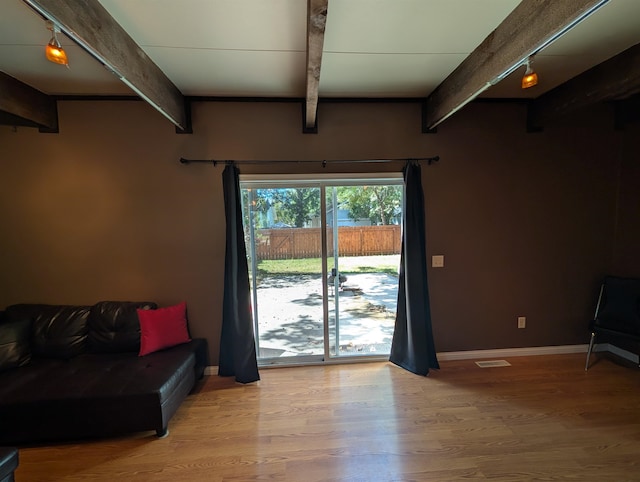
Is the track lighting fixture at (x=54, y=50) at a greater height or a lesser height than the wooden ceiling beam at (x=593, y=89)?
lesser

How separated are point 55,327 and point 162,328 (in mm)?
890

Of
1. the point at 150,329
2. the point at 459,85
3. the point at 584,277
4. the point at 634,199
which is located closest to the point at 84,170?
the point at 150,329

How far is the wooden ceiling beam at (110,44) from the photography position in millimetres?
1270

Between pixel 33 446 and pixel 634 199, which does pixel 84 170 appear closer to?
pixel 33 446

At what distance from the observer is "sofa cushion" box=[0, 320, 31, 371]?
84.7 inches

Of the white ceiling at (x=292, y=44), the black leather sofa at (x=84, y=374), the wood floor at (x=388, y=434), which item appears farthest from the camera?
the black leather sofa at (x=84, y=374)

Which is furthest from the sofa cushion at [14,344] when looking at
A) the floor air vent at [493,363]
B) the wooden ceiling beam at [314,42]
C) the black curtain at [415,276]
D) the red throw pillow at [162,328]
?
the floor air vent at [493,363]

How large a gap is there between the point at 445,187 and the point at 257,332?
248cm

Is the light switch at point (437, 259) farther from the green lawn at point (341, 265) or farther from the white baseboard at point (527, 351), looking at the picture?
the white baseboard at point (527, 351)

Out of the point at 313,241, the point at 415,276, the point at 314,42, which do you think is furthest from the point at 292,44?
the point at 415,276

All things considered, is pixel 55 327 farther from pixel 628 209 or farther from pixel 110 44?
pixel 628 209

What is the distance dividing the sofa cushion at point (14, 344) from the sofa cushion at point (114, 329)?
1.39 ft

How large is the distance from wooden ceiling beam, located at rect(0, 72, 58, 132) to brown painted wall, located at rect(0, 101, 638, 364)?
0.08 m

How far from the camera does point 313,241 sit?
2854 millimetres
